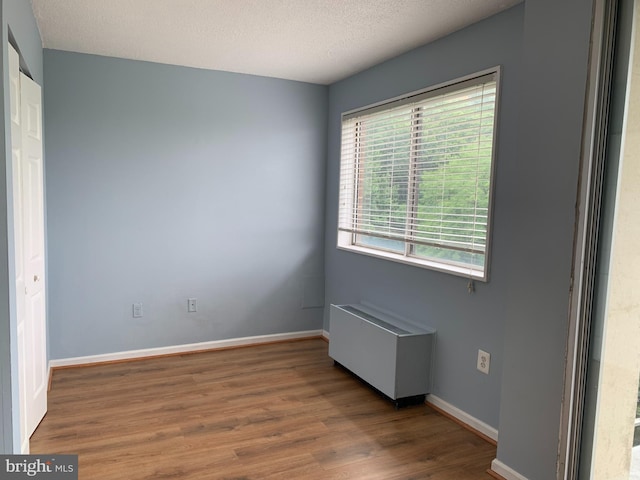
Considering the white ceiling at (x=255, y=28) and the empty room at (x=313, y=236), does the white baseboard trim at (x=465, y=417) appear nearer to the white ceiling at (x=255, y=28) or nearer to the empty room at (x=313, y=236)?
the empty room at (x=313, y=236)

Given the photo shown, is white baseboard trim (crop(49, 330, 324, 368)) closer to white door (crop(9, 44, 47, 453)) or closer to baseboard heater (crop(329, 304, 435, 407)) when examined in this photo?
white door (crop(9, 44, 47, 453))

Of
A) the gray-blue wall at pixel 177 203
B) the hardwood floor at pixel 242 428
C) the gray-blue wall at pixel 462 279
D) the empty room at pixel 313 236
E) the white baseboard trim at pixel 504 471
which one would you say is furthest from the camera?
the gray-blue wall at pixel 177 203

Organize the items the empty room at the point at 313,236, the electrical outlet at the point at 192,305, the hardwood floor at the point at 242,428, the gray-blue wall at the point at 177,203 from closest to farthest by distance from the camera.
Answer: the empty room at the point at 313,236, the hardwood floor at the point at 242,428, the gray-blue wall at the point at 177,203, the electrical outlet at the point at 192,305

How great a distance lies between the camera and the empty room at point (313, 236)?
79.4 inches

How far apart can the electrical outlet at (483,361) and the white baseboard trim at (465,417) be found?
33 cm

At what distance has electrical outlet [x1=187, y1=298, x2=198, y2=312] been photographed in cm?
417

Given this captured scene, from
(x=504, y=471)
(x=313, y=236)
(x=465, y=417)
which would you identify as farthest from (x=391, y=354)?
(x=313, y=236)

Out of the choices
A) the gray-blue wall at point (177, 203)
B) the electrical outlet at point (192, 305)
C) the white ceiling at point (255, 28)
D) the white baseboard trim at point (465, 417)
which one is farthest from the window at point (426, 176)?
the electrical outlet at point (192, 305)

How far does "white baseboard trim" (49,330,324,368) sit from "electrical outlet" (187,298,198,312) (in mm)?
315

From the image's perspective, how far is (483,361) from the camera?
112 inches

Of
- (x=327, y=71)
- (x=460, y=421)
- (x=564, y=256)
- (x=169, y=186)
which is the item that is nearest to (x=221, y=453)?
(x=460, y=421)

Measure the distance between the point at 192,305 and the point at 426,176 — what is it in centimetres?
229

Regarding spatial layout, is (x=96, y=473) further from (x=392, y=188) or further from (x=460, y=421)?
(x=392, y=188)
